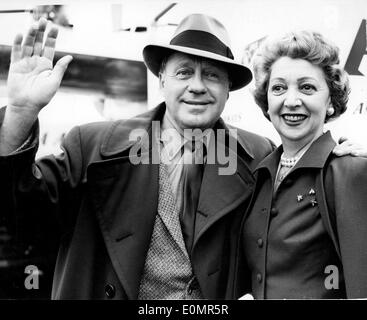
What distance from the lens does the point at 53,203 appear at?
79.0 inches

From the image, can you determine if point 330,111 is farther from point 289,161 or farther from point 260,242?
point 260,242

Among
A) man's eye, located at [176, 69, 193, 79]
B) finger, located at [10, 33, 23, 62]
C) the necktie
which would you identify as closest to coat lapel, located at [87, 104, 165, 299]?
the necktie

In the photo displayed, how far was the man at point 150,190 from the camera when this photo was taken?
2.00 metres

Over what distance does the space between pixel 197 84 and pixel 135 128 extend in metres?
0.35

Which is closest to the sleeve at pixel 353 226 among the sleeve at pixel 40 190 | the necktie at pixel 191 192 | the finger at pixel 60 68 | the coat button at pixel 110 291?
the necktie at pixel 191 192

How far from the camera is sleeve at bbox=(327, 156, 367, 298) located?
1.79 m

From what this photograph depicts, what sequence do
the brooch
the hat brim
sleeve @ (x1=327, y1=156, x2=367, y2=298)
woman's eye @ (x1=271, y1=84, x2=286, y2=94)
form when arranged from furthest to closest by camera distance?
the hat brim → woman's eye @ (x1=271, y1=84, x2=286, y2=94) → the brooch → sleeve @ (x1=327, y1=156, x2=367, y2=298)

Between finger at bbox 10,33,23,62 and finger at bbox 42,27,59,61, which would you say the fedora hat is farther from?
finger at bbox 10,33,23,62

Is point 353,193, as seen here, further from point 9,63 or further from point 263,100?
point 9,63

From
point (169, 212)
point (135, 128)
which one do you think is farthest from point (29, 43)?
point (169, 212)

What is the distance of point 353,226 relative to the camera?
1793 millimetres
